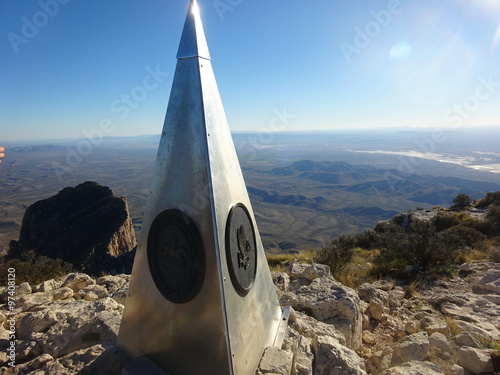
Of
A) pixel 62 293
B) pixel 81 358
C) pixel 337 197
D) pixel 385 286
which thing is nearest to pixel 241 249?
pixel 81 358

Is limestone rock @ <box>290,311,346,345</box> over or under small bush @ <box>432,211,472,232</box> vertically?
over

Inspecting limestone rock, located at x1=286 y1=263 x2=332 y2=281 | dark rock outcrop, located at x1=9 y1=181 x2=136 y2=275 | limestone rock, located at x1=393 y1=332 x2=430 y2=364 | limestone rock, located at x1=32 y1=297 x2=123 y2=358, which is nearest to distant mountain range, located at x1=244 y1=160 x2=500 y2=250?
dark rock outcrop, located at x1=9 y1=181 x2=136 y2=275

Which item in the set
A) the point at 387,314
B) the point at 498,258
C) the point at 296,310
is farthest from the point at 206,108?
the point at 498,258

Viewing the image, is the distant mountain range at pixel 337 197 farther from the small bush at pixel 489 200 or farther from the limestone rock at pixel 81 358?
the limestone rock at pixel 81 358

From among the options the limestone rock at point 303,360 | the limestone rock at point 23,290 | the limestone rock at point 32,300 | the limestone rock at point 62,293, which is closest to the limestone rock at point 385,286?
the limestone rock at point 303,360

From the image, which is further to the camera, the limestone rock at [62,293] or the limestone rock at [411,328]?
the limestone rock at [62,293]

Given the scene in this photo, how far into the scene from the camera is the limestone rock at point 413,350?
306 centimetres

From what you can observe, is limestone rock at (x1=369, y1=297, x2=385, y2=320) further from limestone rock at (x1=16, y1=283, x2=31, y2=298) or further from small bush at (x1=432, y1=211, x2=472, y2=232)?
small bush at (x1=432, y1=211, x2=472, y2=232)

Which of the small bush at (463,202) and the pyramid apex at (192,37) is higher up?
the pyramid apex at (192,37)

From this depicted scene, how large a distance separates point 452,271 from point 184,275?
651 centimetres

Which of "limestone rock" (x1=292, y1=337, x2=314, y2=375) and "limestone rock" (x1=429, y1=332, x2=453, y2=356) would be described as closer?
"limestone rock" (x1=292, y1=337, x2=314, y2=375)

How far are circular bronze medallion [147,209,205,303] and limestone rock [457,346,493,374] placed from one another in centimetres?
313

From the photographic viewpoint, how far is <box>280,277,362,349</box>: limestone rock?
3.71 m

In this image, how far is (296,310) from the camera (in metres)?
4.07
